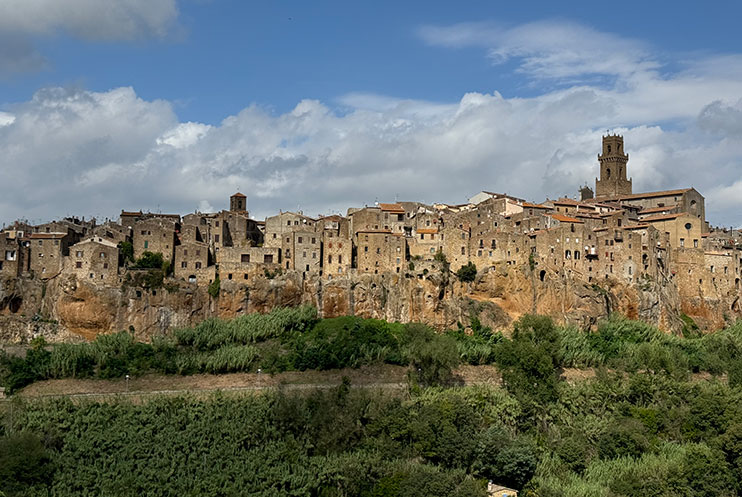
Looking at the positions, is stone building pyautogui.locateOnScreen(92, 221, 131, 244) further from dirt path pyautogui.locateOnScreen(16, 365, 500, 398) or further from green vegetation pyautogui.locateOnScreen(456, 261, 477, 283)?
green vegetation pyautogui.locateOnScreen(456, 261, 477, 283)

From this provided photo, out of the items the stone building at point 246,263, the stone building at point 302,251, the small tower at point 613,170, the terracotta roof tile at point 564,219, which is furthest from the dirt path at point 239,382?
the small tower at point 613,170

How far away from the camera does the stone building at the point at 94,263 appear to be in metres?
67.9

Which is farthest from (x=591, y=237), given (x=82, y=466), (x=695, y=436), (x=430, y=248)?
(x=82, y=466)

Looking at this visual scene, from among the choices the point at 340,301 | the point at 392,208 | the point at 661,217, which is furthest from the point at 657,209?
the point at 340,301

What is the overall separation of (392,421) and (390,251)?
2096 centimetres

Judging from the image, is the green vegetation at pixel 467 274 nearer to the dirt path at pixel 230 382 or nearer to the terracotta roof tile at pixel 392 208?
the terracotta roof tile at pixel 392 208

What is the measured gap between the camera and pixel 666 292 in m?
74.4

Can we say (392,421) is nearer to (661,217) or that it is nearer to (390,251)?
(390,251)

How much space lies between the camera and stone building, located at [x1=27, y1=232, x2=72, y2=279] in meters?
69.6

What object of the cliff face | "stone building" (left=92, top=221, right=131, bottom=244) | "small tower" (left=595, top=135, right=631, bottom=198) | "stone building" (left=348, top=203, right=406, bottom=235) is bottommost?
the cliff face

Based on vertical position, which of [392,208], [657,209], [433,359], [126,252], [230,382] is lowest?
[230,382]

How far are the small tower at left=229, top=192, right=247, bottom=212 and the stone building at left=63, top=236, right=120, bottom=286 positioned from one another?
19231 millimetres

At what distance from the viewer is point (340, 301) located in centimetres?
7125

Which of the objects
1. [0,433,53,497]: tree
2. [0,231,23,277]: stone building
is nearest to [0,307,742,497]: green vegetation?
[0,433,53,497]: tree
